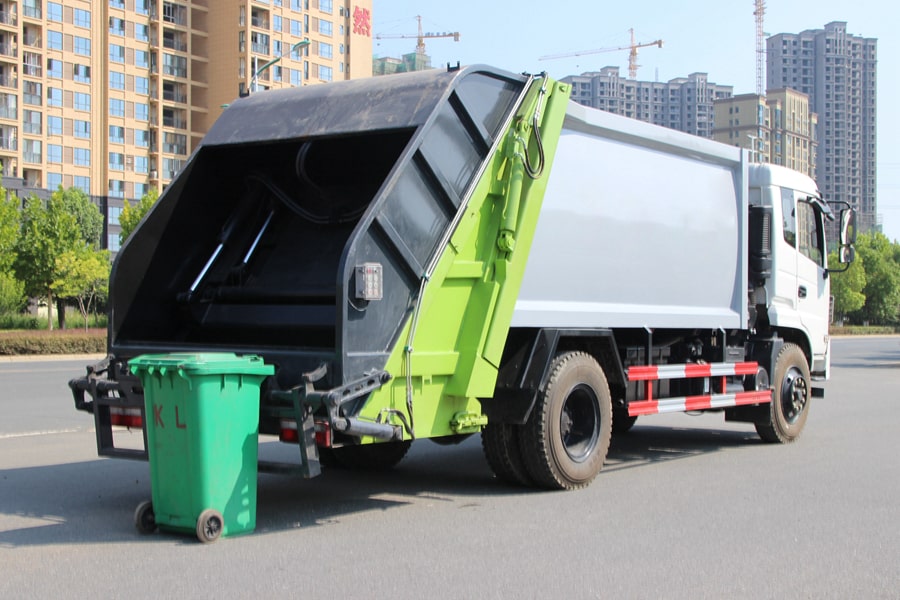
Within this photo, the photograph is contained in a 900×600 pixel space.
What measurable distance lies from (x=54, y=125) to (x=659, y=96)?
93.2 m

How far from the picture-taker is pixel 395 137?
7410 millimetres

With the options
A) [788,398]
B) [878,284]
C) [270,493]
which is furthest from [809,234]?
[878,284]

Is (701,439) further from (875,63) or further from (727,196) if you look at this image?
(875,63)

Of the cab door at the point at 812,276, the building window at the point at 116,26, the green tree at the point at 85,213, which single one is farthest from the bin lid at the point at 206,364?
the building window at the point at 116,26

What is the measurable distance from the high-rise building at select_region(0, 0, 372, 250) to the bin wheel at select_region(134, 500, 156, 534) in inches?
2526

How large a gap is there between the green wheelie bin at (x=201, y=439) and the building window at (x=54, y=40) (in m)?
71.9

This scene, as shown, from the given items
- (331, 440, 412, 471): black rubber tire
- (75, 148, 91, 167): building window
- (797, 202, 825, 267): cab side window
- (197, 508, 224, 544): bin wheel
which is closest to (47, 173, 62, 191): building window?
(75, 148, 91, 167): building window

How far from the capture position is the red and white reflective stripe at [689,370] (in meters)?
8.42

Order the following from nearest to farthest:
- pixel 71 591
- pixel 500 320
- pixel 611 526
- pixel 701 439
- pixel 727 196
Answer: pixel 71 591 → pixel 611 526 → pixel 500 320 → pixel 727 196 → pixel 701 439

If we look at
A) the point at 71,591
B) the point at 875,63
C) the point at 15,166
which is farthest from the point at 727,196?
the point at 875,63

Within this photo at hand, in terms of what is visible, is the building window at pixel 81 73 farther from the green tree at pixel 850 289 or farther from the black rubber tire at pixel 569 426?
the black rubber tire at pixel 569 426

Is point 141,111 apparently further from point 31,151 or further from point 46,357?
point 46,357

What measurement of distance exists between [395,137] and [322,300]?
1.31 m

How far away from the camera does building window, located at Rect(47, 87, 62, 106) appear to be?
7069 cm
